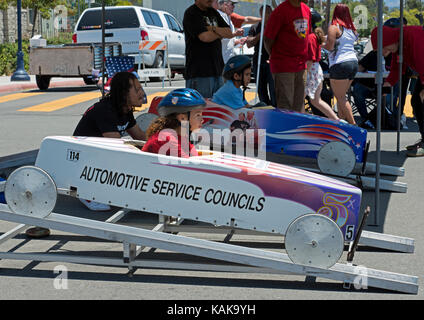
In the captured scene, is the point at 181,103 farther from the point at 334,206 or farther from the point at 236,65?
the point at 236,65

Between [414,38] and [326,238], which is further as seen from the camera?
[414,38]

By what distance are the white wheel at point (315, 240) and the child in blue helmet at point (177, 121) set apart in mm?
1008

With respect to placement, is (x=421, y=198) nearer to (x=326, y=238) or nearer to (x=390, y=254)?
(x=390, y=254)

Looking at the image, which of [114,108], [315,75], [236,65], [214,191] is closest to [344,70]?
[315,75]

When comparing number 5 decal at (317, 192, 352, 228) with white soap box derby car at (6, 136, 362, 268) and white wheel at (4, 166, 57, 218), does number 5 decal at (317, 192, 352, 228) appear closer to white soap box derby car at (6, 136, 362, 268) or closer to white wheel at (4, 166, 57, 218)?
white soap box derby car at (6, 136, 362, 268)

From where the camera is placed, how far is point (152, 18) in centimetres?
→ 1995

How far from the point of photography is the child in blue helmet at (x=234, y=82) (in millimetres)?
6898

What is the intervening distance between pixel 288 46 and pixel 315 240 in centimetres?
443

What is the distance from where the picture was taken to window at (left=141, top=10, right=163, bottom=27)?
1950 centimetres

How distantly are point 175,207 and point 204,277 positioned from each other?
0.50m

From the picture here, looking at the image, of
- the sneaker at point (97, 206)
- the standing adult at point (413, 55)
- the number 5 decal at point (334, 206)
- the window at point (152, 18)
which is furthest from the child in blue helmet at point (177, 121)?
the window at point (152, 18)

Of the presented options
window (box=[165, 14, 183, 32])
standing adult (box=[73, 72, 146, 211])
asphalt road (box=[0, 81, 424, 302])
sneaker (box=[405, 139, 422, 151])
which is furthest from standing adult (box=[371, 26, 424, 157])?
window (box=[165, 14, 183, 32])
